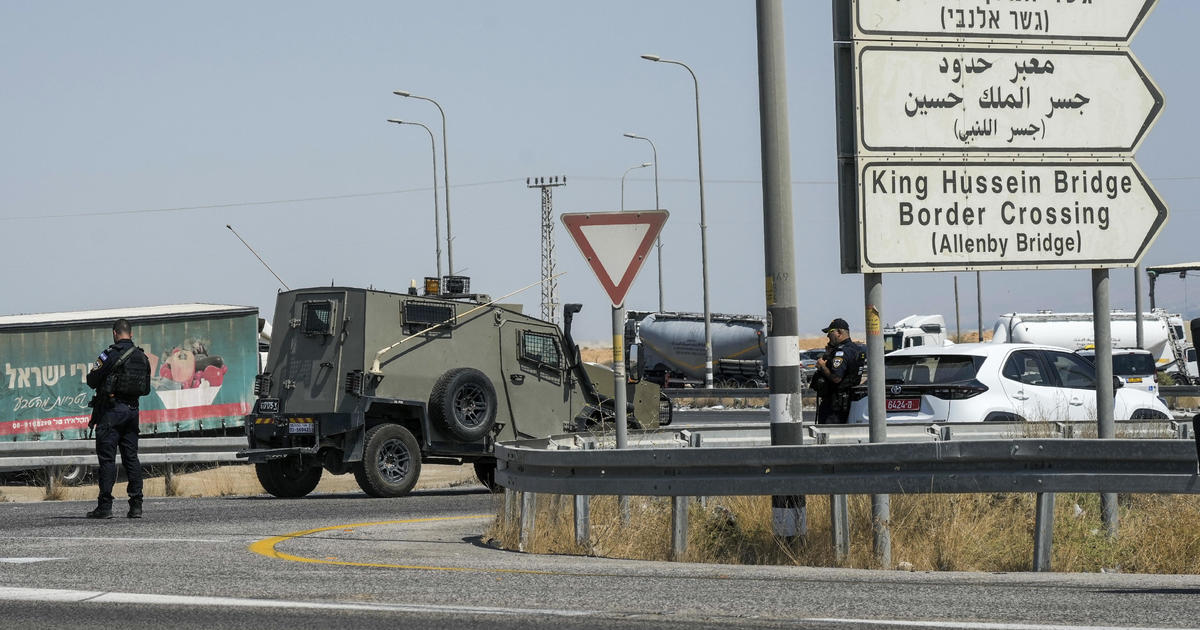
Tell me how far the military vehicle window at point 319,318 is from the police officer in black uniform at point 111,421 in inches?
122

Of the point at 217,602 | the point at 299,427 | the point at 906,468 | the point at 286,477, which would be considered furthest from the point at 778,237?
the point at 286,477

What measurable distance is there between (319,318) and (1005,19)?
8.92 metres

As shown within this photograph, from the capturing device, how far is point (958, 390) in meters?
14.9

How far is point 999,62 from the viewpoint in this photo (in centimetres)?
1071

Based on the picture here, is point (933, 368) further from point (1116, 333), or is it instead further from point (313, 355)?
point (1116, 333)

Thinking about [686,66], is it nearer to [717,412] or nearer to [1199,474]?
[717,412]

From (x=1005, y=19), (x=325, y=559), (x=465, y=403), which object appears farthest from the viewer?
(x=465, y=403)

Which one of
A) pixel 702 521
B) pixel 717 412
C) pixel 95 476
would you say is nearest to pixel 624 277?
pixel 702 521

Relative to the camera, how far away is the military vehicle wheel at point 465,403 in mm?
17016

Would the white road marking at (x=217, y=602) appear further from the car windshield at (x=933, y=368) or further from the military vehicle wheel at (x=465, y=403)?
the military vehicle wheel at (x=465, y=403)

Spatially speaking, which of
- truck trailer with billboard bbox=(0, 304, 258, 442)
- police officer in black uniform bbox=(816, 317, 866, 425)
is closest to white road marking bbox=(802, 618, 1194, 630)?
police officer in black uniform bbox=(816, 317, 866, 425)

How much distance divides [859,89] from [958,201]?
1.06 metres

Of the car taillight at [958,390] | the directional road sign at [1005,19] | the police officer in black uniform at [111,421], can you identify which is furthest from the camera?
the car taillight at [958,390]

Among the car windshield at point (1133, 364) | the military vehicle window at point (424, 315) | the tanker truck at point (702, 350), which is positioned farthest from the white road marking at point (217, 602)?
the tanker truck at point (702, 350)
